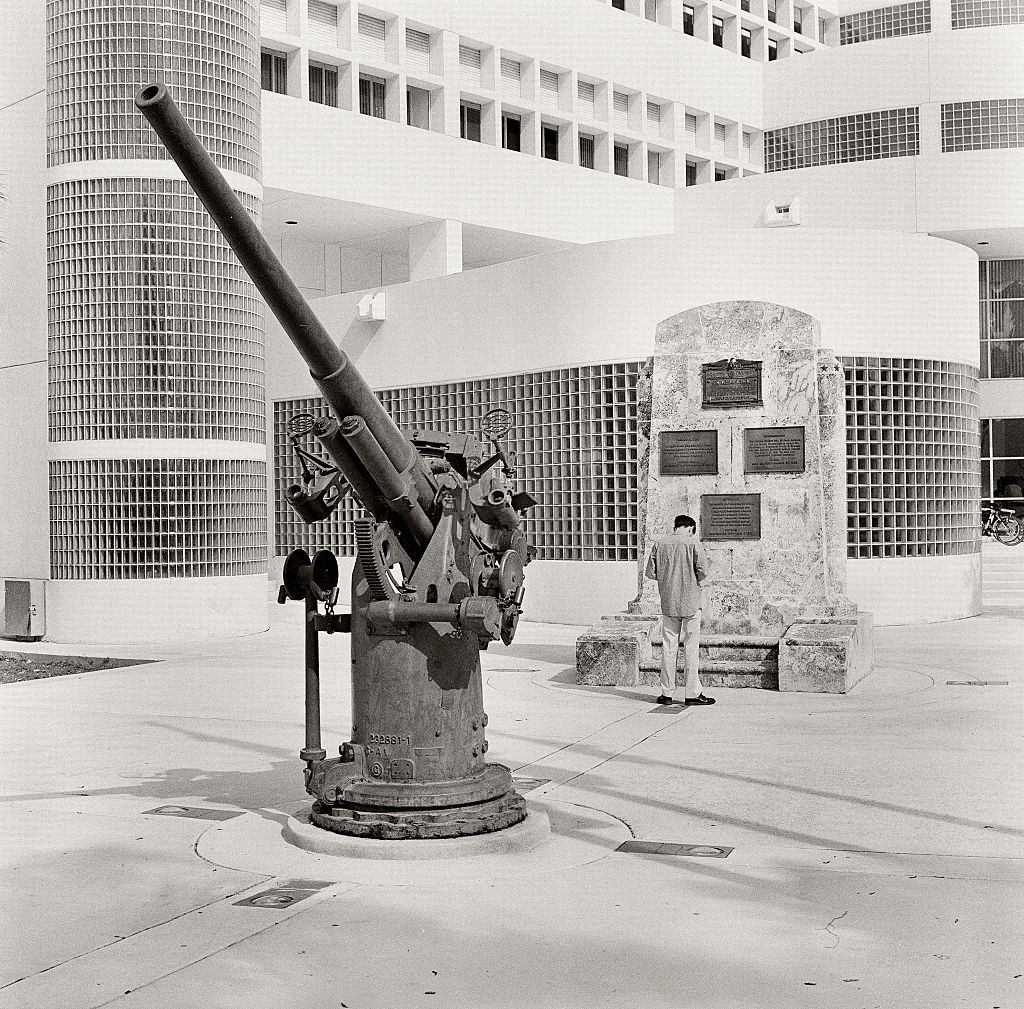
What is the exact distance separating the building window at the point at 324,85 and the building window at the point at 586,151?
639 centimetres

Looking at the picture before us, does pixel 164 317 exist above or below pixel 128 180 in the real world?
below

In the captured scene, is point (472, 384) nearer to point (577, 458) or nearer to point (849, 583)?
point (577, 458)

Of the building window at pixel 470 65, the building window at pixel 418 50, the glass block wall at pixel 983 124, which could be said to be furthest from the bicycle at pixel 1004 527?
the building window at pixel 418 50

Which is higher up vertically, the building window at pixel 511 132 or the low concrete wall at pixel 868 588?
the building window at pixel 511 132

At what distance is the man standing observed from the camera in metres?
11.6

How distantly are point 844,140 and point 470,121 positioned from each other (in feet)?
33.8

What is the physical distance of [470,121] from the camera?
28.0 metres

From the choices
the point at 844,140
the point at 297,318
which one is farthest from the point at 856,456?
the point at 844,140

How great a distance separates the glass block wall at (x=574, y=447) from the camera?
1819 cm

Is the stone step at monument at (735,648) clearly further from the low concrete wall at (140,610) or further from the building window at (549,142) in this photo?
the building window at (549,142)

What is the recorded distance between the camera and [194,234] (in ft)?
59.4

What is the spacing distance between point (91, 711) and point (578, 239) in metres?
18.8

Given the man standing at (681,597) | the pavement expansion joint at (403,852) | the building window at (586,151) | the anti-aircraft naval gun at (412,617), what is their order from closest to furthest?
the pavement expansion joint at (403,852) < the anti-aircraft naval gun at (412,617) < the man standing at (681,597) < the building window at (586,151)

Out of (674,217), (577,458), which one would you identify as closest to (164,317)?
(577,458)
